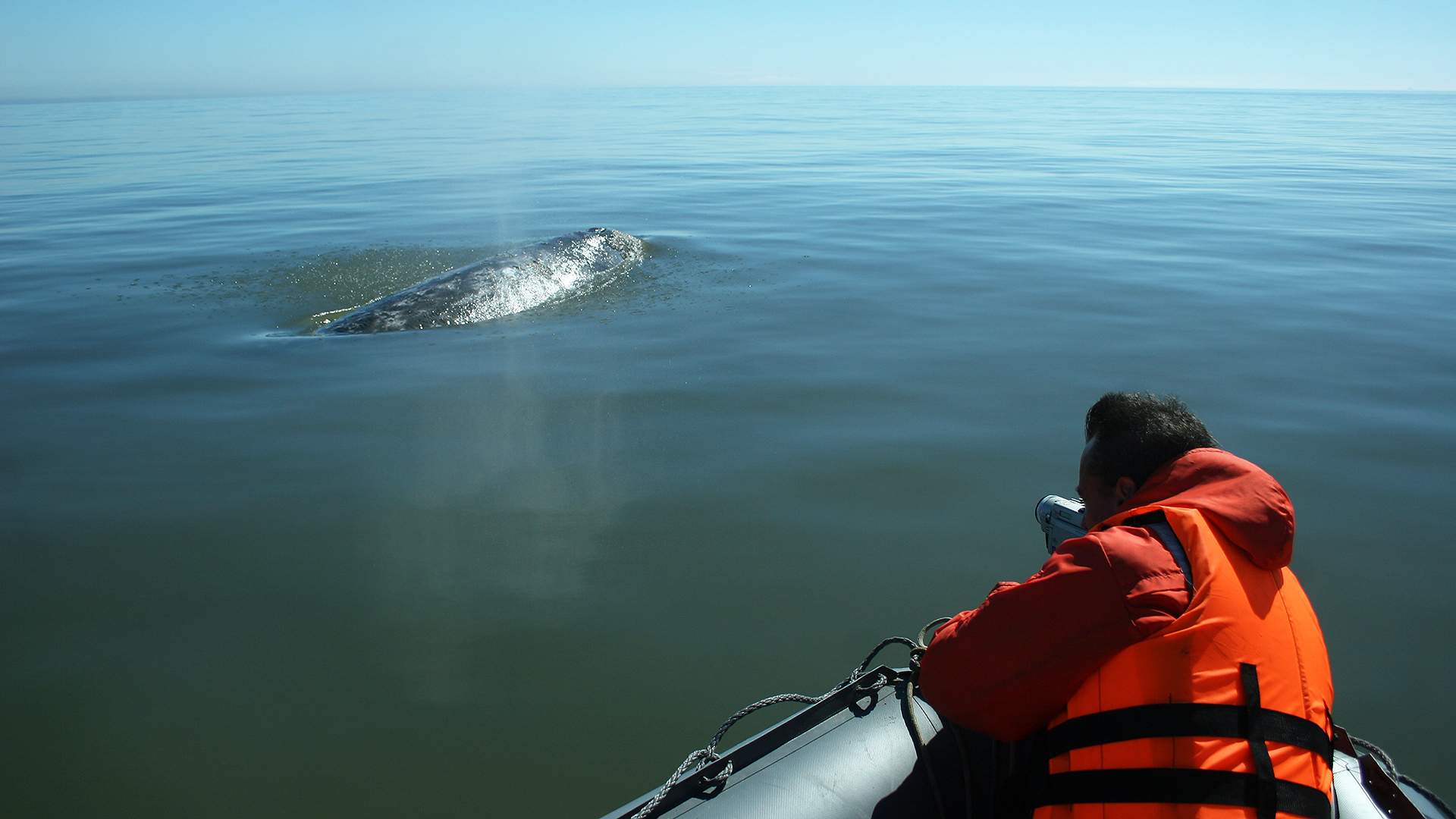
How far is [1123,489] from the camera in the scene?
3029mm

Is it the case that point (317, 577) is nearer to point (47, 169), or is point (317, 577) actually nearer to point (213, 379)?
point (213, 379)

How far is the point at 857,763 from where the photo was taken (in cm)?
309

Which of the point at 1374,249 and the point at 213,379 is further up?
the point at 1374,249

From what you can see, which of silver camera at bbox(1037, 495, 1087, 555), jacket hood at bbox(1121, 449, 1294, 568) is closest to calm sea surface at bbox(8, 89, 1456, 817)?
silver camera at bbox(1037, 495, 1087, 555)

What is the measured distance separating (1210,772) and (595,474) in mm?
4627

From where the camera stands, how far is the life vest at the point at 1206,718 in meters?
2.23

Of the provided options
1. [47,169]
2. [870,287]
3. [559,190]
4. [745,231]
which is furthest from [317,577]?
[47,169]

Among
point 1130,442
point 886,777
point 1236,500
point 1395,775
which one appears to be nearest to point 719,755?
point 886,777

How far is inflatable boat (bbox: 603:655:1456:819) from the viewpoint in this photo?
2.88 meters

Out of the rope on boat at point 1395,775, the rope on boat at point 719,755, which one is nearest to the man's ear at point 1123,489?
the rope on boat at point 719,755

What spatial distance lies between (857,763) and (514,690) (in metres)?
1.86

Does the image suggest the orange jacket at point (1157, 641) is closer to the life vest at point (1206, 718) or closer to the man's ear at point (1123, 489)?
the life vest at point (1206, 718)

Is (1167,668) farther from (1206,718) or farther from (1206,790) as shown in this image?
(1206,790)

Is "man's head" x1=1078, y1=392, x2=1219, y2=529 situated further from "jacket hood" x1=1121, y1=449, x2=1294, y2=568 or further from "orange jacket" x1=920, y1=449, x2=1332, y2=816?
"orange jacket" x1=920, y1=449, x2=1332, y2=816
